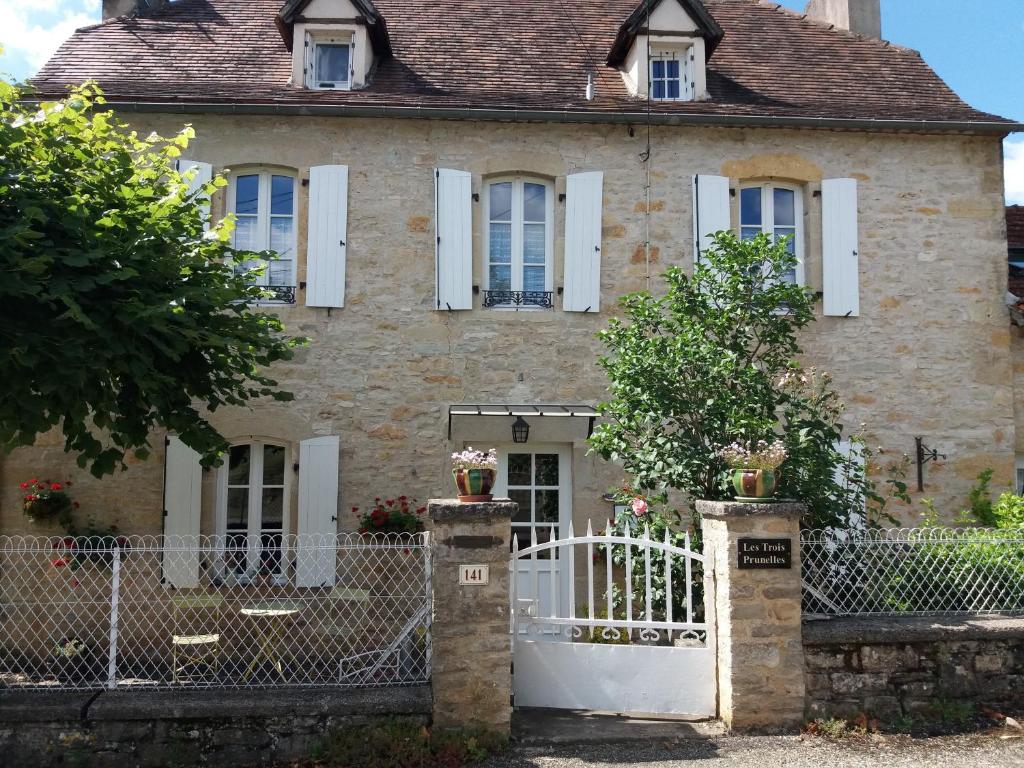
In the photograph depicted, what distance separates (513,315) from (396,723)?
4.57 m

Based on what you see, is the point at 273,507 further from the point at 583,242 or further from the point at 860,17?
the point at 860,17

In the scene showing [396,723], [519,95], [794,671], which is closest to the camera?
[396,723]

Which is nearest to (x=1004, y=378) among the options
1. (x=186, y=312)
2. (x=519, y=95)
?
(x=519, y=95)

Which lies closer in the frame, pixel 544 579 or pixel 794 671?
pixel 794 671

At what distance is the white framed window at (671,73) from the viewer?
9419 mm

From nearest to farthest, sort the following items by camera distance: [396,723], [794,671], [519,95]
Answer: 1. [396,723]
2. [794,671]
3. [519,95]

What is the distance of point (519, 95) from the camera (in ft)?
29.6

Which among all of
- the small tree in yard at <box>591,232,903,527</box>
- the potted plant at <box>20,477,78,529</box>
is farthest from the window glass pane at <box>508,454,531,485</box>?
the potted plant at <box>20,477,78,529</box>

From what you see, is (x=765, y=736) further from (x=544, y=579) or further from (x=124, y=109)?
(x=124, y=109)

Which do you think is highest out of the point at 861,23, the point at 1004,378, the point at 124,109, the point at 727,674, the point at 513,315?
the point at 861,23

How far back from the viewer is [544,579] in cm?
845

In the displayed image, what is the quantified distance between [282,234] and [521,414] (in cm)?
313

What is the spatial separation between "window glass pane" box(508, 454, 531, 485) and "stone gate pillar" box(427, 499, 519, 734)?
10.6 ft

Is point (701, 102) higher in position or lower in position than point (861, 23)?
lower
